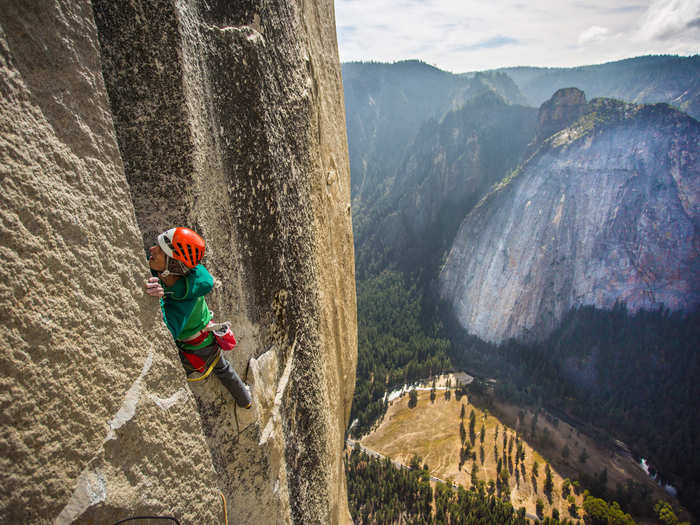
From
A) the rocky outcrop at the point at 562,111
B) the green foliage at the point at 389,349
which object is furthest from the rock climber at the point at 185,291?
the rocky outcrop at the point at 562,111

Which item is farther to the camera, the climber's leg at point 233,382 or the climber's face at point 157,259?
the climber's leg at point 233,382

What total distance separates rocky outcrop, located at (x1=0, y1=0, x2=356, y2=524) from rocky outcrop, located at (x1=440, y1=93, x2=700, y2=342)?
60044 millimetres

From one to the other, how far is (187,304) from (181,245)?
20.2 inches

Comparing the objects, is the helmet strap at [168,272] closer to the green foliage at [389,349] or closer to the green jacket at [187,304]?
the green jacket at [187,304]

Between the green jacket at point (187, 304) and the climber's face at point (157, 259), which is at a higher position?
the climber's face at point (157, 259)

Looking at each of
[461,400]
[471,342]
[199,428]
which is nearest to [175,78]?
[199,428]

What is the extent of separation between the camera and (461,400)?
45.2 m

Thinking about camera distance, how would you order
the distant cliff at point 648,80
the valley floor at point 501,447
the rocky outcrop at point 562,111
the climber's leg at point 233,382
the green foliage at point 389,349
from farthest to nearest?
the distant cliff at point 648,80, the rocky outcrop at point 562,111, the green foliage at point 389,349, the valley floor at point 501,447, the climber's leg at point 233,382

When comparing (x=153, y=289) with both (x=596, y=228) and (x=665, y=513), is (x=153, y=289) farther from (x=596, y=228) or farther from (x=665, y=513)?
(x=596, y=228)

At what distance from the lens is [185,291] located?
9.70 ft

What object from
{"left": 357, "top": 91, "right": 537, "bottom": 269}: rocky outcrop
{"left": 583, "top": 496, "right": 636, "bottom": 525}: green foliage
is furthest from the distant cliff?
{"left": 583, "top": 496, "right": 636, "bottom": 525}: green foliage

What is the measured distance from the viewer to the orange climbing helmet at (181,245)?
2.81 m

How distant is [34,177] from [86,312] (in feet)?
2.77

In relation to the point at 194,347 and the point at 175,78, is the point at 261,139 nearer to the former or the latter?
the point at 175,78
